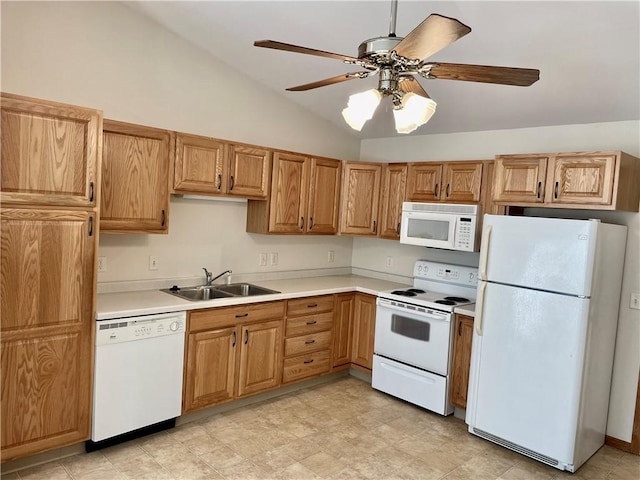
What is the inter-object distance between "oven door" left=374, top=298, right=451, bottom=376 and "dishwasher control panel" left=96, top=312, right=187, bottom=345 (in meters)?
1.79

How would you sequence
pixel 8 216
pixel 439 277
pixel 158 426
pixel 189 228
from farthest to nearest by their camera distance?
pixel 439 277 → pixel 189 228 → pixel 158 426 → pixel 8 216

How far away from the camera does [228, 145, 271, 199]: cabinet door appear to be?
12.5ft

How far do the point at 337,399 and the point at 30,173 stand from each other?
2.88 metres

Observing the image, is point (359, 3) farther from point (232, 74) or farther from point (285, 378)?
point (285, 378)

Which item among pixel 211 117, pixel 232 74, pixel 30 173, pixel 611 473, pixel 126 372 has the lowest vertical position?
pixel 611 473

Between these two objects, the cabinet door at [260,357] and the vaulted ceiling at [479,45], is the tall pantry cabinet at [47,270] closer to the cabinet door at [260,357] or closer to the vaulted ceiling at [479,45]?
the cabinet door at [260,357]

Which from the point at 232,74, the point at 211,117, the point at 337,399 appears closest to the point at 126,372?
the point at 337,399

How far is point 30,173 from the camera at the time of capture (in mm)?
2574

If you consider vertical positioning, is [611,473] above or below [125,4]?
below

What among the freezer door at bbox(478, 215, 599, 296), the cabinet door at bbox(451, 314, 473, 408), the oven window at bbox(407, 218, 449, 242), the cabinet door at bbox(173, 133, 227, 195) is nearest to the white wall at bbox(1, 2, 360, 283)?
the cabinet door at bbox(173, 133, 227, 195)

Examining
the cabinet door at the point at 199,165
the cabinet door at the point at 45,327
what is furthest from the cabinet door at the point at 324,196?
the cabinet door at the point at 45,327

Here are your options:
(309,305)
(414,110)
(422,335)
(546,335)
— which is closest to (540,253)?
(546,335)

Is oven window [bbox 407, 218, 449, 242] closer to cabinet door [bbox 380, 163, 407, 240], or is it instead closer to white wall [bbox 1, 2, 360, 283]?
cabinet door [bbox 380, 163, 407, 240]

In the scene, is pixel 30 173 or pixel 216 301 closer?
pixel 30 173
